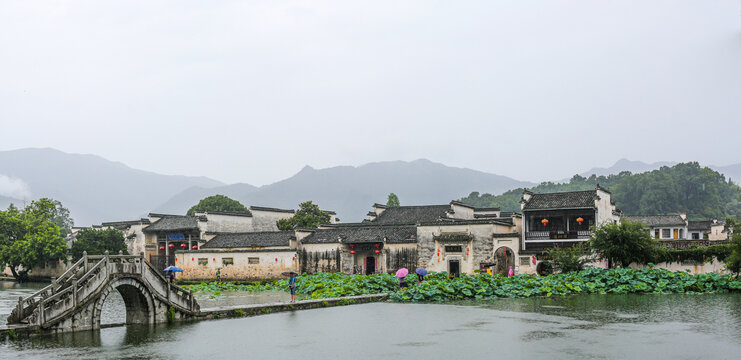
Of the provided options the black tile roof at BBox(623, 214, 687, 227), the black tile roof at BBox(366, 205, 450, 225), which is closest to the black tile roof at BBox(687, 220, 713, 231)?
the black tile roof at BBox(623, 214, 687, 227)

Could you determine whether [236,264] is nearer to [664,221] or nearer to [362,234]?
[362,234]

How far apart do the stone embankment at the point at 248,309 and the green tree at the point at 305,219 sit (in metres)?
30.5

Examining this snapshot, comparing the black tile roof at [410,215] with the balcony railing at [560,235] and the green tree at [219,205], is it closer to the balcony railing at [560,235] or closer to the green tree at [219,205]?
the balcony railing at [560,235]

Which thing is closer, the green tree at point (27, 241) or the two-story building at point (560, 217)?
the two-story building at point (560, 217)

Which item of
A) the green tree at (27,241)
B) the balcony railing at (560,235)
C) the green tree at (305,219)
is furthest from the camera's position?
the green tree at (305,219)

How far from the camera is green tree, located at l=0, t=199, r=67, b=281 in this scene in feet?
171

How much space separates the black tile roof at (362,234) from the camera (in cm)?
4481

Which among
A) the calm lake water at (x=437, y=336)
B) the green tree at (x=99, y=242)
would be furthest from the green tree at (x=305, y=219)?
the calm lake water at (x=437, y=336)

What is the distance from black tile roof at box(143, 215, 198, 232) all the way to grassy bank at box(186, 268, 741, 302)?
25.7 m

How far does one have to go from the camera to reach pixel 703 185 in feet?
299

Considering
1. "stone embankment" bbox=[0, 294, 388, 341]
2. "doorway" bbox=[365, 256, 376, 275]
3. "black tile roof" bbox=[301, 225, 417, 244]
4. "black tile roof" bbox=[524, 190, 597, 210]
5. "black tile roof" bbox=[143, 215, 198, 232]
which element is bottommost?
"doorway" bbox=[365, 256, 376, 275]

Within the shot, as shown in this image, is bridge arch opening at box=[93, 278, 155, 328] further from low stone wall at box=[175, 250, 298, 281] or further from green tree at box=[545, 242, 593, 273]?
low stone wall at box=[175, 250, 298, 281]

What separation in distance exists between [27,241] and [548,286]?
4211 cm

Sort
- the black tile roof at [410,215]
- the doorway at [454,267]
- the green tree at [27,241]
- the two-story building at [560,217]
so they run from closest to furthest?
1. the two-story building at [560,217]
2. the doorway at [454,267]
3. the black tile roof at [410,215]
4. the green tree at [27,241]
